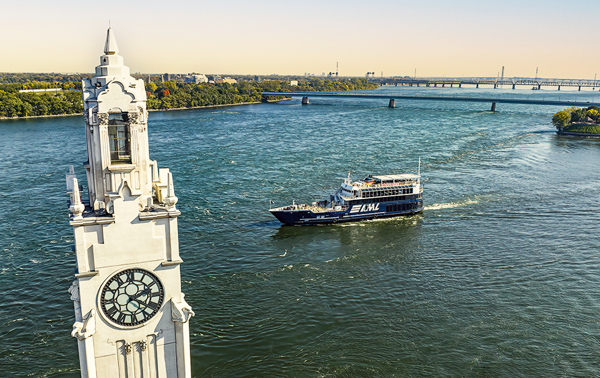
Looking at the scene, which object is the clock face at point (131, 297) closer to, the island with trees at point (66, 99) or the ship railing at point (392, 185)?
the ship railing at point (392, 185)

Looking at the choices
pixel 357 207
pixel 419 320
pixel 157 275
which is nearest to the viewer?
pixel 157 275

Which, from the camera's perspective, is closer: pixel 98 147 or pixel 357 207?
pixel 98 147

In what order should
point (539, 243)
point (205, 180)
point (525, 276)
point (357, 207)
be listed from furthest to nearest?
point (205, 180)
point (357, 207)
point (539, 243)
point (525, 276)


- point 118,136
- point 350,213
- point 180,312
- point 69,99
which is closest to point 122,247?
point 180,312

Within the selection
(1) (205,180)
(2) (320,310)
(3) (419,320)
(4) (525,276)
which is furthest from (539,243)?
(1) (205,180)

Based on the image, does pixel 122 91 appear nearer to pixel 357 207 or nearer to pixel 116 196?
pixel 116 196

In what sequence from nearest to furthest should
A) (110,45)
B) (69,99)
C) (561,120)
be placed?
(110,45) → (561,120) → (69,99)

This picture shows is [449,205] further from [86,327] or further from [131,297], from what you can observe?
[86,327]
